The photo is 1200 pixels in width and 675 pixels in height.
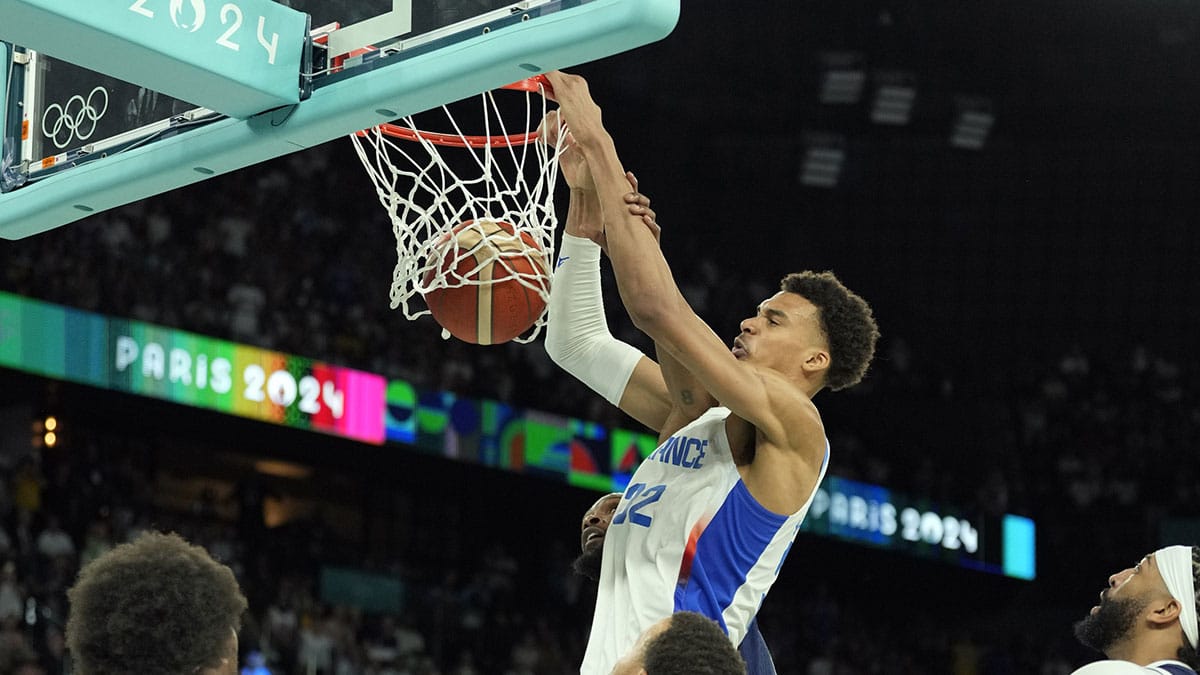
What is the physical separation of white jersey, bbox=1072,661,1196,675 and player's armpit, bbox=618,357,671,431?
1.10 metres

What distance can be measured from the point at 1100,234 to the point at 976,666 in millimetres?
4236

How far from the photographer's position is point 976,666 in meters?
14.6

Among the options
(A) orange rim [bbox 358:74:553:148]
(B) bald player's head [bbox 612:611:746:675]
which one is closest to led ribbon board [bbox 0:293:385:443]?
(A) orange rim [bbox 358:74:553:148]

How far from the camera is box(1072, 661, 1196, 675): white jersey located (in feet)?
11.0

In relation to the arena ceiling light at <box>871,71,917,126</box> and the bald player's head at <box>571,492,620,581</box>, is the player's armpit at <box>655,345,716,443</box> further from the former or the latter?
the arena ceiling light at <box>871,71,917,126</box>

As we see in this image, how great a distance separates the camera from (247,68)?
115 inches

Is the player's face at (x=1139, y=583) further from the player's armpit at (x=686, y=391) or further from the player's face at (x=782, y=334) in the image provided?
the player's armpit at (x=686, y=391)

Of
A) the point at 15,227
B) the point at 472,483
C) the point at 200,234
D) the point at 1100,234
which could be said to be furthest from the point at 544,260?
the point at 1100,234

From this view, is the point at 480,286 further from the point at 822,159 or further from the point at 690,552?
the point at 822,159

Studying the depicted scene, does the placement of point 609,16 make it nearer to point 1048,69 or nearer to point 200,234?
point 200,234

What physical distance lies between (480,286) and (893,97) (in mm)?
12101

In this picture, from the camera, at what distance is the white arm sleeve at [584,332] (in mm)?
3730

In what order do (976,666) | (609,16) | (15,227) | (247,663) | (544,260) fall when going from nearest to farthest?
(609,16)
(15,227)
(544,260)
(247,663)
(976,666)

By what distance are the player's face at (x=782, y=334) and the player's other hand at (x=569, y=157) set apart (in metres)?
0.47
